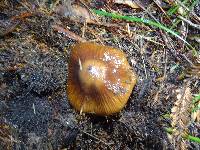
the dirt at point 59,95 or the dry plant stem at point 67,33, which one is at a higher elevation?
the dry plant stem at point 67,33

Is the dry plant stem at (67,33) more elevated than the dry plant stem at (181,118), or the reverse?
the dry plant stem at (67,33)

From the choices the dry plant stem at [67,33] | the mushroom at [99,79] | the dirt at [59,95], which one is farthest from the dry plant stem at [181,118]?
the dry plant stem at [67,33]

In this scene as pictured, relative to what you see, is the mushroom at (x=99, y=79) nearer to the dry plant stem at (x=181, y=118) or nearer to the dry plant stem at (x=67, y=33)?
the dry plant stem at (x=67, y=33)

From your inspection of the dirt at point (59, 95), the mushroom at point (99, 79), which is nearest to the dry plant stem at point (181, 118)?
the dirt at point (59, 95)

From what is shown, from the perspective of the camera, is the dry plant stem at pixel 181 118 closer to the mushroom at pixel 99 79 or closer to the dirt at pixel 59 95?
the dirt at pixel 59 95

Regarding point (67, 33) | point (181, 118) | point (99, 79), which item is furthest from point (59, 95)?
point (181, 118)

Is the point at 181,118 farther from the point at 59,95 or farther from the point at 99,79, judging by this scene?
the point at 59,95

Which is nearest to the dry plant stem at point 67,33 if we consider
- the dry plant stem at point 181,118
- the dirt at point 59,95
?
the dirt at point 59,95
